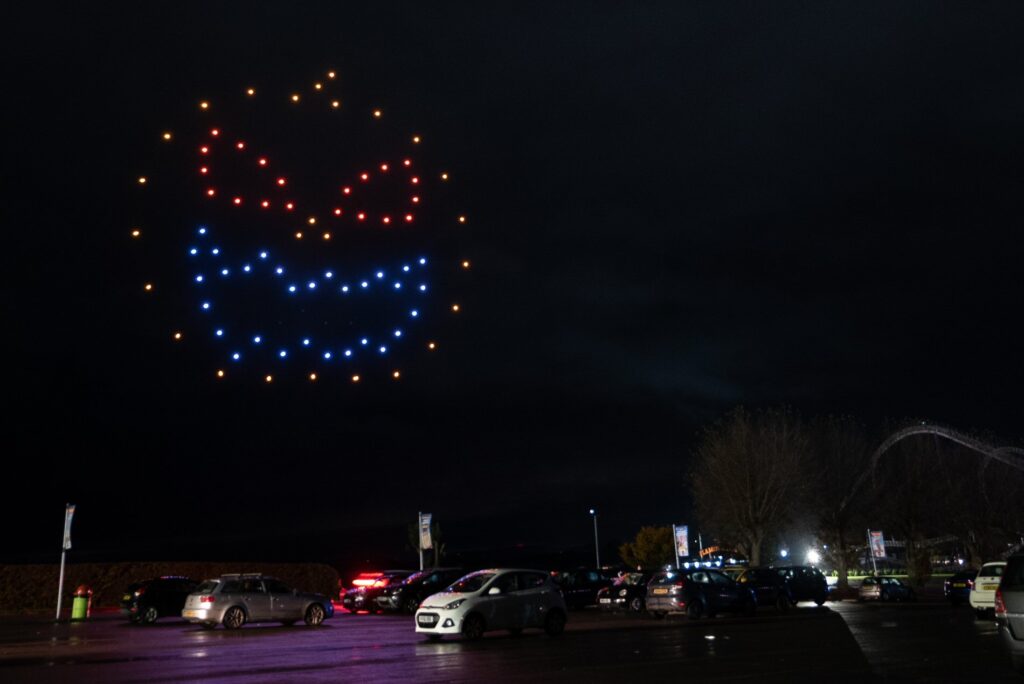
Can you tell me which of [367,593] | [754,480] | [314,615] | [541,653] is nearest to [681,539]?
[754,480]

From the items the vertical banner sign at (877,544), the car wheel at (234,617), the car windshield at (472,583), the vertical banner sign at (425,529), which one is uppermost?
the vertical banner sign at (425,529)

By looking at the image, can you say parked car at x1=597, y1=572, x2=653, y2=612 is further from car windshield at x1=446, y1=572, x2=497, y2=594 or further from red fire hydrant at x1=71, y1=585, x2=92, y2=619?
red fire hydrant at x1=71, y1=585, x2=92, y2=619

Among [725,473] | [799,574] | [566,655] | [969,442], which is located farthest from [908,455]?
[566,655]

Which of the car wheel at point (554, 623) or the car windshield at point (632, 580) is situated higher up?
the car windshield at point (632, 580)

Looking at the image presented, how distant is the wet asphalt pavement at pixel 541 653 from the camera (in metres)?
13.7

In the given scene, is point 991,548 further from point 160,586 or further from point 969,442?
point 160,586

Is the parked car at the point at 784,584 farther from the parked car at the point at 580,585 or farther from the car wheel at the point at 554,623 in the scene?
the car wheel at the point at 554,623

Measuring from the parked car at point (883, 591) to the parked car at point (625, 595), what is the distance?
14.0m

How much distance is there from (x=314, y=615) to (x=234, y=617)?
7.79 ft

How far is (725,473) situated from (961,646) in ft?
124

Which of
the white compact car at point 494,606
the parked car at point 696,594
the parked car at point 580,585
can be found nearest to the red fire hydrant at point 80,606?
the white compact car at point 494,606

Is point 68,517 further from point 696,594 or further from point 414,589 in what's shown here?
point 696,594

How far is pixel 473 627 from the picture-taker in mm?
20469

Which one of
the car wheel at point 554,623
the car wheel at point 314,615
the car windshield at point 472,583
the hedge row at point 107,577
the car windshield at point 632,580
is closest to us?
the car windshield at point 472,583
